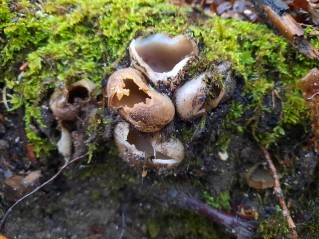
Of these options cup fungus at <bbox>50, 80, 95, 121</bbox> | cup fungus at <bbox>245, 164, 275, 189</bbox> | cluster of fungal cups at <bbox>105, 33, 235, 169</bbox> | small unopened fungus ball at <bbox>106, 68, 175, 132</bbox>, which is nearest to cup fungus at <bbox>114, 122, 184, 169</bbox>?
cluster of fungal cups at <bbox>105, 33, 235, 169</bbox>

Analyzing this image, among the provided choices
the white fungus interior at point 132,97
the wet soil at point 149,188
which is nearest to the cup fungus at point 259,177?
the wet soil at point 149,188

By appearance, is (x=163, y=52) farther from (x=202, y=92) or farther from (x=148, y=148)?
(x=148, y=148)

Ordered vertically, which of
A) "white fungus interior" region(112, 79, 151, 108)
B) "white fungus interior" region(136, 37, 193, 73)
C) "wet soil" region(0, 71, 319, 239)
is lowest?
"wet soil" region(0, 71, 319, 239)

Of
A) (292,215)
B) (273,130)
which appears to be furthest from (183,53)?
(292,215)

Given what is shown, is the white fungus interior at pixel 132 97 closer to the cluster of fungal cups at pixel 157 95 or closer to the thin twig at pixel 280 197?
the cluster of fungal cups at pixel 157 95

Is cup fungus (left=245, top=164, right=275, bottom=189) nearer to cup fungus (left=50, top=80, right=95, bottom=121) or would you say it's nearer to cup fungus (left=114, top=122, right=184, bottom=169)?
→ cup fungus (left=114, top=122, right=184, bottom=169)


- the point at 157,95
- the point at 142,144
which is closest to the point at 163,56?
the point at 157,95
